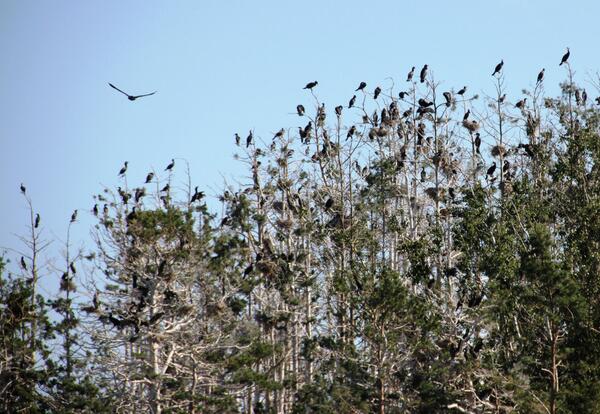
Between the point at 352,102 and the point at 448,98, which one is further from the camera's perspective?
the point at 352,102

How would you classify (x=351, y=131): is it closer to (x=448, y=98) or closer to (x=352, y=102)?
(x=352, y=102)

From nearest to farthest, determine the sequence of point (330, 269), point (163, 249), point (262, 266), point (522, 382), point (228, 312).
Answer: point (522, 382) < point (163, 249) < point (228, 312) < point (262, 266) < point (330, 269)

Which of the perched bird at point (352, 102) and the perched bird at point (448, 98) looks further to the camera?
the perched bird at point (352, 102)

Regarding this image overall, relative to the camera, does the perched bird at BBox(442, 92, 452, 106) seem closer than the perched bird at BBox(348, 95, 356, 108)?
Yes

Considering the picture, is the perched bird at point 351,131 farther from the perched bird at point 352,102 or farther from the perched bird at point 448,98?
the perched bird at point 448,98

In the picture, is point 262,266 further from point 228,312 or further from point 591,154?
point 591,154

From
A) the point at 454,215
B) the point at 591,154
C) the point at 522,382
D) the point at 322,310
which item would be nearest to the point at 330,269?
the point at 322,310

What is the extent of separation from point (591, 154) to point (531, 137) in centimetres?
392

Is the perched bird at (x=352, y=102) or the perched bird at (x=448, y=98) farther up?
the perched bird at (x=352, y=102)

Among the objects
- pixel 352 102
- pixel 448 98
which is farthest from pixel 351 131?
pixel 448 98

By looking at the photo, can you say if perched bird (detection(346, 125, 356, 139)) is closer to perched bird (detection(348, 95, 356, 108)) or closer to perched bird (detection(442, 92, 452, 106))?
perched bird (detection(348, 95, 356, 108))

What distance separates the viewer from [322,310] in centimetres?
3500

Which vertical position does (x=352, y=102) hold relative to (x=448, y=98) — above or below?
above

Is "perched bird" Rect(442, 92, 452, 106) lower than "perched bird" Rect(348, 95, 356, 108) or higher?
lower
